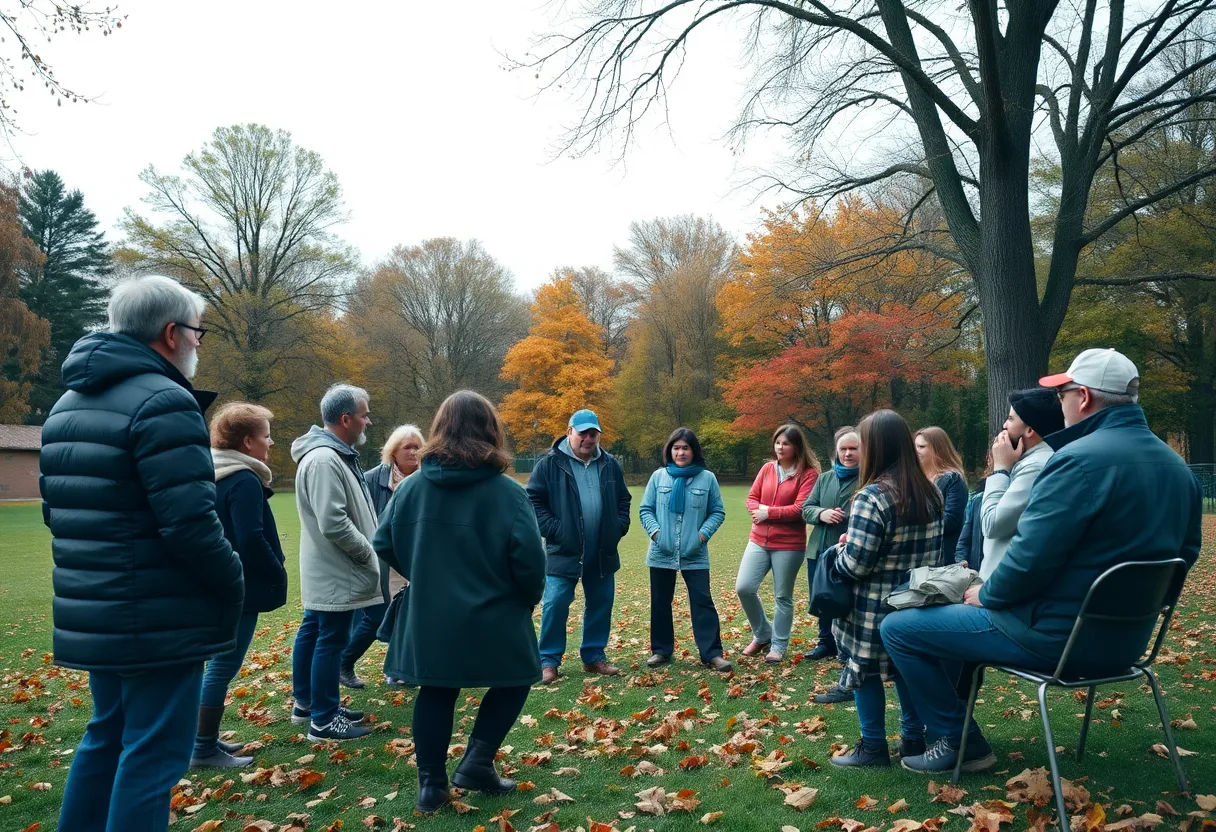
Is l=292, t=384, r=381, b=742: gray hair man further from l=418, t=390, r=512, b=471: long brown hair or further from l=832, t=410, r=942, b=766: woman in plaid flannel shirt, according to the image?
l=832, t=410, r=942, b=766: woman in plaid flannel shirt

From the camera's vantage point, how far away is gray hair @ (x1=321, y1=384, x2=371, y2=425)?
18.3ft

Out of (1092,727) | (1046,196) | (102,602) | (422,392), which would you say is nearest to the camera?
(102,602)

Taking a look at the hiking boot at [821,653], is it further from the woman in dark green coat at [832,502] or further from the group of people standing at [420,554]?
the group of people standing at [420,554]

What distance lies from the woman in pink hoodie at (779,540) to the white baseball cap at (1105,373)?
141 inches

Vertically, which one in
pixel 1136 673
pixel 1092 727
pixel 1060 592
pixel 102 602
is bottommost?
pixel 1092 727

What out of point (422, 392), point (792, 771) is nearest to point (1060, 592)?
point (792, 771)

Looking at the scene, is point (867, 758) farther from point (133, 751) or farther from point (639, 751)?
point (133, 751)

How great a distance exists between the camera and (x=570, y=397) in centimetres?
5078

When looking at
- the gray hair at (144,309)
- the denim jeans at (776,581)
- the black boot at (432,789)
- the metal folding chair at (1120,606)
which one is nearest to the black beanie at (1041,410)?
the metal folding chair at (1120,606)

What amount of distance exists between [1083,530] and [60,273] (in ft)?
198

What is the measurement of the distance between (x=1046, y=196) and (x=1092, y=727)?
106 feet

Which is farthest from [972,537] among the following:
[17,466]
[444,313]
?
[444,313]

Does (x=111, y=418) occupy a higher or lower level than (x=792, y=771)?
higher

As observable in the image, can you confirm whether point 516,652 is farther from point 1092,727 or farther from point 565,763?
point 1092,727
